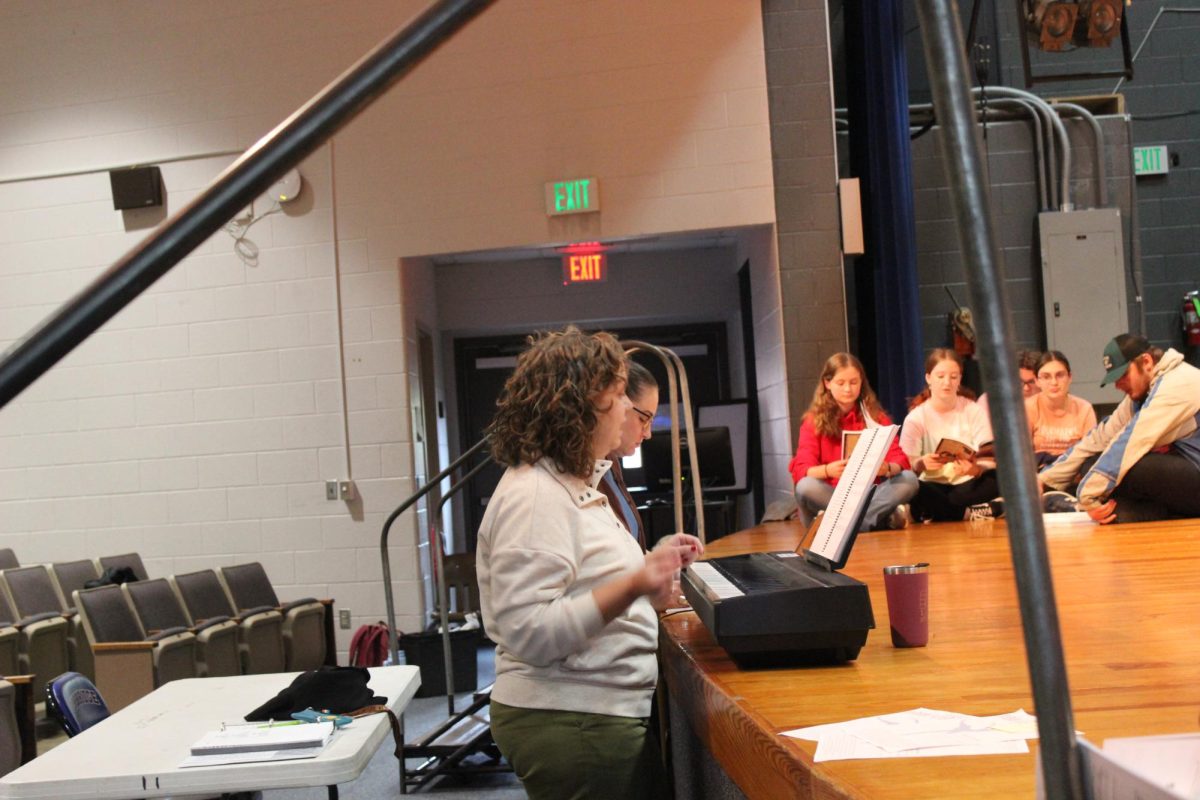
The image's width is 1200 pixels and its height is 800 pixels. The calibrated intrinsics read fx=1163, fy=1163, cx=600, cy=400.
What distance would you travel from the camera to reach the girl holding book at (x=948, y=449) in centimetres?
536

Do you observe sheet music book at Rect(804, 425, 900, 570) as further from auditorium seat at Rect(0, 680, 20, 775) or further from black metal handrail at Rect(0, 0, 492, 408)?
auditorium seat at Rect(0, 680, 20, 775)

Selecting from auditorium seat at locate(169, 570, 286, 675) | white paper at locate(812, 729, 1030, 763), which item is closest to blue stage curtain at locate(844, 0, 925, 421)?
auditorium seat at locate(169, 570, 286, 675)

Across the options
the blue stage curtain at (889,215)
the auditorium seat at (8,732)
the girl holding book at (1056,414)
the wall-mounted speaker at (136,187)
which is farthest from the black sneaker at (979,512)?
the wall-mounted speaker at (136,187)

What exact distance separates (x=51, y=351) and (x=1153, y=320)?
29.6 ft

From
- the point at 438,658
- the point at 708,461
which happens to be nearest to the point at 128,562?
the point at 438,658

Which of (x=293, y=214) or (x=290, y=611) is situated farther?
(x=293, y=214)

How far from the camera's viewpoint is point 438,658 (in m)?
6.11

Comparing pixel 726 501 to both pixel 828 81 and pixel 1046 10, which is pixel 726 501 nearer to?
pixel 828 81

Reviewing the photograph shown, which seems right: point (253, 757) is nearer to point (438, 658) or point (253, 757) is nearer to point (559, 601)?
point (559, 601)

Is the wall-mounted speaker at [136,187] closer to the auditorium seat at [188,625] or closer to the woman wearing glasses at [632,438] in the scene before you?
the auditorium seat at [188,625]

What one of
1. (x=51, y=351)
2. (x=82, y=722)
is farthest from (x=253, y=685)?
(x=51, y=351)

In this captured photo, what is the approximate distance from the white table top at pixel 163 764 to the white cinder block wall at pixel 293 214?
4482 millimetres

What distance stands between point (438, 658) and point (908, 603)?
4469mm

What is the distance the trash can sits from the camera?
608 cm
